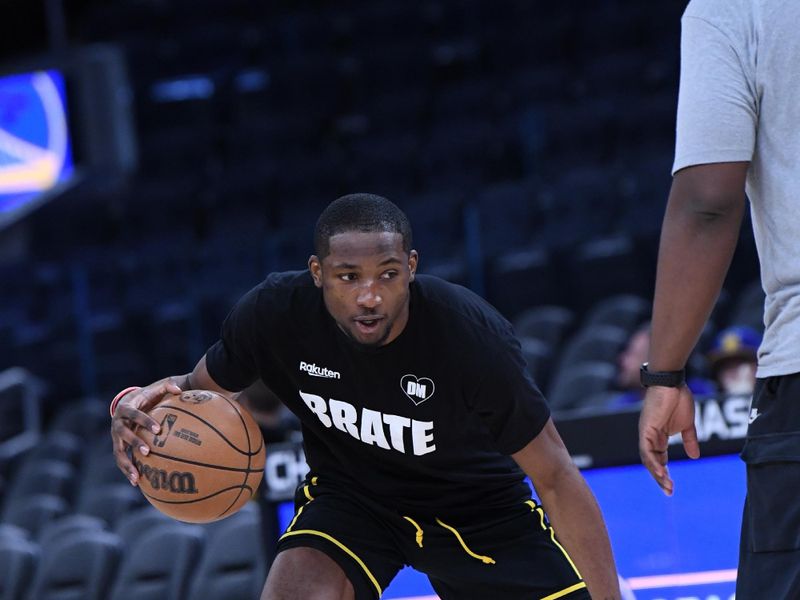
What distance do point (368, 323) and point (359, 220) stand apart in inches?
10.3

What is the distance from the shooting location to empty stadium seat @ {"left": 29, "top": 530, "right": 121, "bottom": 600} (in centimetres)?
694

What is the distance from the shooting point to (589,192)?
11.3m

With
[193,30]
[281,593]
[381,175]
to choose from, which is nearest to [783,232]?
[281,593]

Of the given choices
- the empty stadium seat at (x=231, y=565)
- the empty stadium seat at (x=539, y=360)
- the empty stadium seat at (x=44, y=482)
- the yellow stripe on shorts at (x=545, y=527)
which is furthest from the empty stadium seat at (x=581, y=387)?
the yellow stripe on shorts at (x=545, y=527)

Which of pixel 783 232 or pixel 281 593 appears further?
pixel 281 593

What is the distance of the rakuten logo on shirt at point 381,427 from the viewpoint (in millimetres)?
3682

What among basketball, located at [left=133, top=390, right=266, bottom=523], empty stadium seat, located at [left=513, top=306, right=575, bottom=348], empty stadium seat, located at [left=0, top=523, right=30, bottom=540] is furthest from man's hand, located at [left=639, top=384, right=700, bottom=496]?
empty stadium seat, located at [left=513, top=306, right=575, bottom=348]

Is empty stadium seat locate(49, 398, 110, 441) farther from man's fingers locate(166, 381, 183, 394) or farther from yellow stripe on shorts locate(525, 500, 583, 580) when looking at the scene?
yellow stripe on shorts locate(525, 500, 583, 580)

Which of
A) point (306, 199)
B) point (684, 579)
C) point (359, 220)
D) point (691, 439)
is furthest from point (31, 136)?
point (691, 439)

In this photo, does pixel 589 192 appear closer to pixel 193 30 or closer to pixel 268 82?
pixel 268 82

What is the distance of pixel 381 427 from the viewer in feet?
12.1

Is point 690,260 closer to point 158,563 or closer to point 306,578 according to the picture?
point 306,578

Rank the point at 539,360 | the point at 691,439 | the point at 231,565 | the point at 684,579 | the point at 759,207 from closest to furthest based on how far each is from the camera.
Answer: the point at 759,207, the point at 691,439, the point at 684,579, the point at 231,565, the point at 539,360

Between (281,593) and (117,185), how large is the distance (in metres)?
10.5
